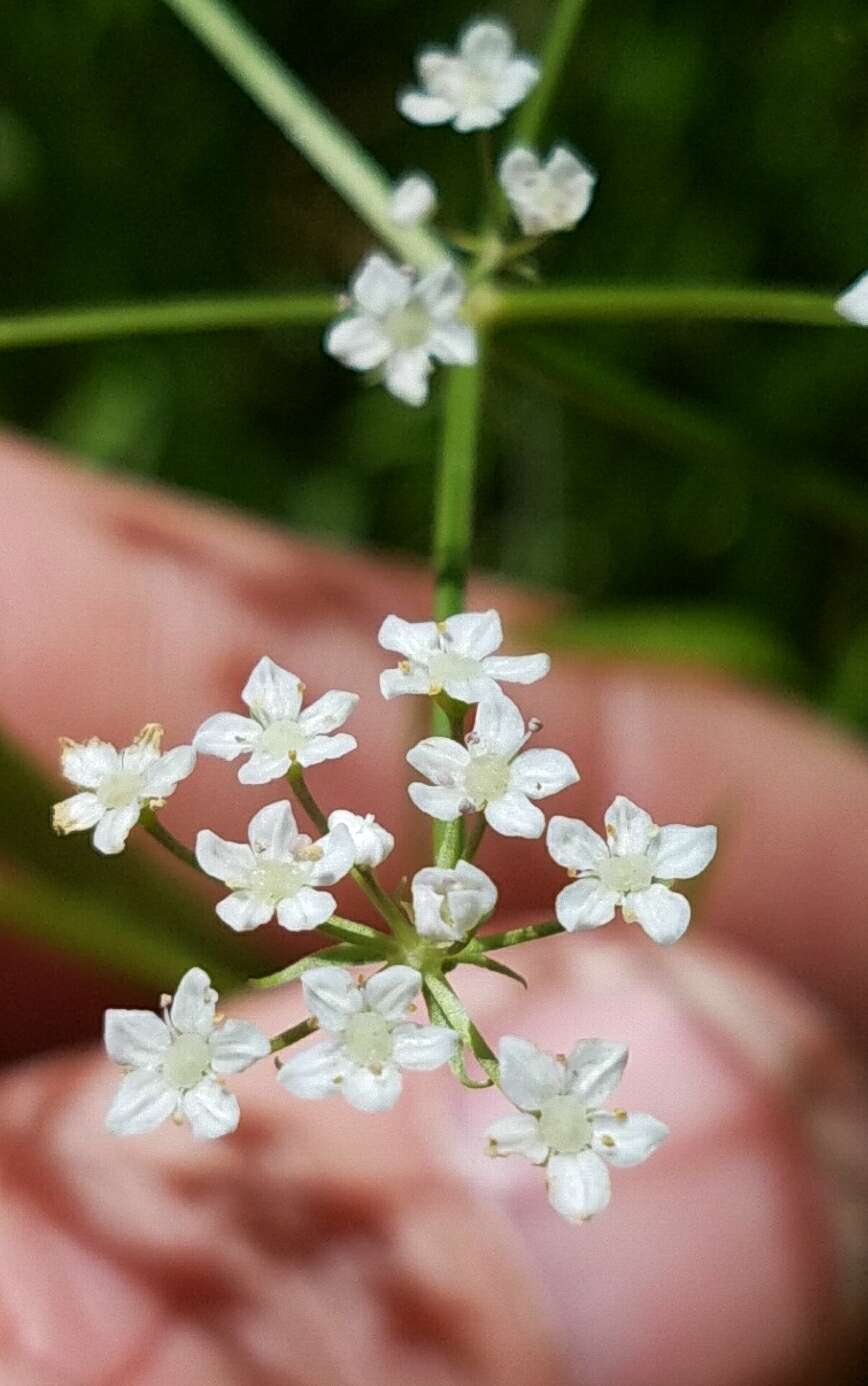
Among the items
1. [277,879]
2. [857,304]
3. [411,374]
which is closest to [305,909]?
[277,879]

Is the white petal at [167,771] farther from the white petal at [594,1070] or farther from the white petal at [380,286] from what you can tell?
the white petal at [380,286]

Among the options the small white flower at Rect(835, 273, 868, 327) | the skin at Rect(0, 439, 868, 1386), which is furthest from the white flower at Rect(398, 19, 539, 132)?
the skin at Rect(0, 439, 868, 1386)

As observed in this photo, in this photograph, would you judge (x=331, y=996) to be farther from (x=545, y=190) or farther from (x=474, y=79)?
(x=474, y=79)

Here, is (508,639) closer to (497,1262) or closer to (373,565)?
(373,565)

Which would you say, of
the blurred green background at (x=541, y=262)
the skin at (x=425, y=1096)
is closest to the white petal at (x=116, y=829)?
the skin at (x=425, y=1096)

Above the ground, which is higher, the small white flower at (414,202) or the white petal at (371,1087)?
the small white flower at (414,202)

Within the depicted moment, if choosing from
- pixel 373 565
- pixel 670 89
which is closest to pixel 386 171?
pixel 670 89

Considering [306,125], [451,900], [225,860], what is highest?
[306,125]
